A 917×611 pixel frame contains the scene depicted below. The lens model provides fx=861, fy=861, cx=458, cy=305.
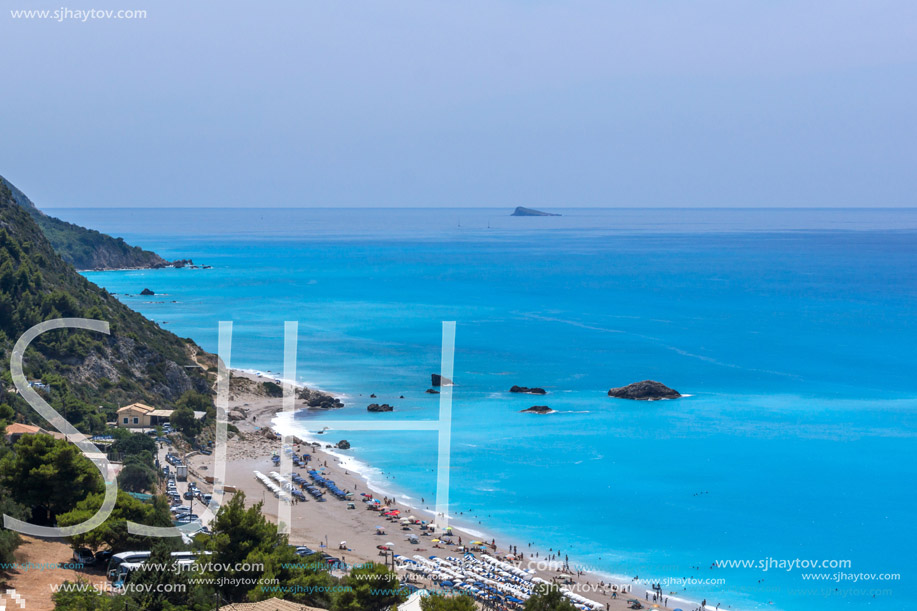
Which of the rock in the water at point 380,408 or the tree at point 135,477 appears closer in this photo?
the tree at point 135,477

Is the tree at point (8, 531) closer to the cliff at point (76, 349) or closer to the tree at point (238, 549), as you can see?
the tree at point (238, 549)

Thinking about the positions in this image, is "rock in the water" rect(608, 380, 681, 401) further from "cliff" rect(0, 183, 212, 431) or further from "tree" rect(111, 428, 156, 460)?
"tree" rect(111, 428, 156, 460)

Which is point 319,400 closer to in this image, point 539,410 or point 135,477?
point 539,410

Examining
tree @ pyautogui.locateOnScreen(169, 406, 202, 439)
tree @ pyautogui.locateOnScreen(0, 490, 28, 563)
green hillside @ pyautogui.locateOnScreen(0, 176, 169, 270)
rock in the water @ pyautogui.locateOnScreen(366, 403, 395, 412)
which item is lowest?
tree @ pyautogui.locateOnScreen(0, 490, 28, 563)

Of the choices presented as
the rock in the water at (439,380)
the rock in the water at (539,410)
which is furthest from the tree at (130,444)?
the rock in the water at (439,380)

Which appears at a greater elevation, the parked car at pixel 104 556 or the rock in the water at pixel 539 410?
the rock in the water at pixel 539 410

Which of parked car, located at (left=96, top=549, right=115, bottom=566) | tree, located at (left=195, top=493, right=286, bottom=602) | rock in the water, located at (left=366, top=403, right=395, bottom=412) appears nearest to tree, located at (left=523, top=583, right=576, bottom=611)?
tree, located at (left=195, top=493, right=286, bottom=602)
